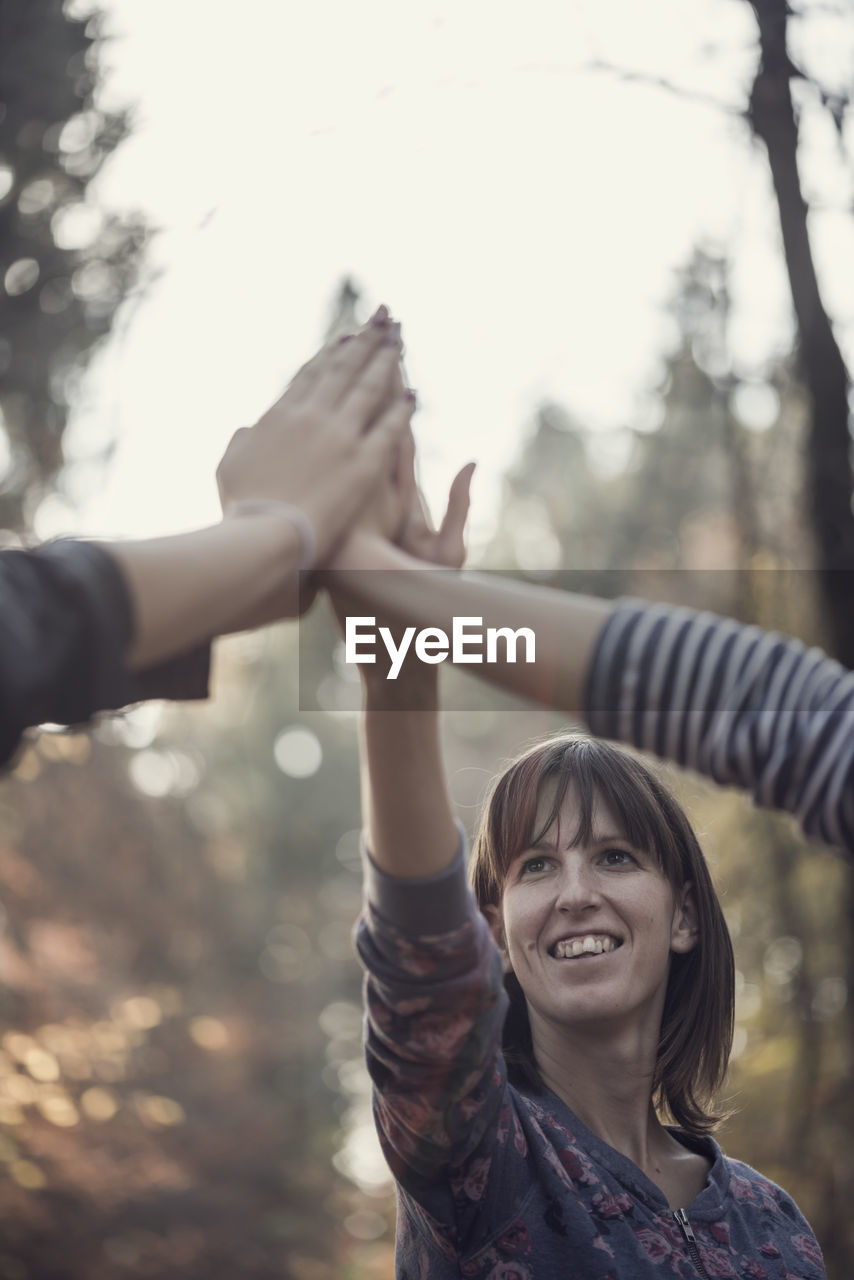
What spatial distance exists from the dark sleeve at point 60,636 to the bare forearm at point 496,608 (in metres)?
0.35

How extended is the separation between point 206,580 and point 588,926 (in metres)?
0.72

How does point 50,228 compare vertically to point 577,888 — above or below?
above

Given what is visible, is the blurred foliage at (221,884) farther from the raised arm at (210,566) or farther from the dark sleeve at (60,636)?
the dark sleeve at (60,636)

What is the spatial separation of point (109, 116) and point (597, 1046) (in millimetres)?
3687

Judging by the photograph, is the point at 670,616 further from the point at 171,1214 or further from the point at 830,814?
the point at 171,1214

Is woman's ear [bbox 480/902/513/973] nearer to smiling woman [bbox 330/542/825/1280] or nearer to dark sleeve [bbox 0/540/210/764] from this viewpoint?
smiling woman [bbox 330/542/825/1280]

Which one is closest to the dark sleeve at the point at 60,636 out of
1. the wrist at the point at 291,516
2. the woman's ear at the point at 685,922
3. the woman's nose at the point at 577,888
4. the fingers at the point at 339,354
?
the wrist at the point at 291,516

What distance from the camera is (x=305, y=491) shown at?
1.13 m

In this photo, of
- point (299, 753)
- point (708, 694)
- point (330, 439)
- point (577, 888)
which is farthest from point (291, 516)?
point (299, 753)

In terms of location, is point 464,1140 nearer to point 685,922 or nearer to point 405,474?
point 685,922

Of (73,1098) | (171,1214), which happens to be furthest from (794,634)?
(171,1214)

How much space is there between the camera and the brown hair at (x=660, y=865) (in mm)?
1459

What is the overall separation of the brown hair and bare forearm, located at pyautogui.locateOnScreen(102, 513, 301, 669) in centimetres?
55

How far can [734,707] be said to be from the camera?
36.8 inches
